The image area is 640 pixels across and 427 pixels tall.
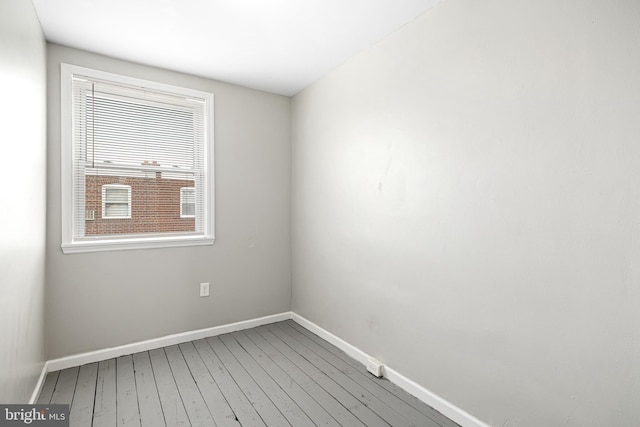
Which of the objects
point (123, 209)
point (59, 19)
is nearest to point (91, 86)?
point (59, 19)

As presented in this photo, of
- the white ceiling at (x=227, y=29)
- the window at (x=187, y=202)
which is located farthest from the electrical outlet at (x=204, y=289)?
the white ceiling at (x=227, y=29)

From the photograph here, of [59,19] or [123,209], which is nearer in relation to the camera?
[59,19]

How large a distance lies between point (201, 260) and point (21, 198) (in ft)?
4.92

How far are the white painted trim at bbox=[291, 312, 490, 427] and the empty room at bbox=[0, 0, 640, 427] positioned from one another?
0.01m

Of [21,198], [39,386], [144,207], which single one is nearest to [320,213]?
[144,207]

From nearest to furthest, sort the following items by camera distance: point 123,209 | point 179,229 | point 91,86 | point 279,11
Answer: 1. point 279,11
2. point 91,86
3. point 123,209
4. point 179,229

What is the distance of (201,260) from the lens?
2998 millimetres

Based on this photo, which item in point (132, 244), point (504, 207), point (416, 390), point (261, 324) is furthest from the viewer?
point (261, 324)

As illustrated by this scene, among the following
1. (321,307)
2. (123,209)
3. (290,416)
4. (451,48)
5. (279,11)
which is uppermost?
(279,11)

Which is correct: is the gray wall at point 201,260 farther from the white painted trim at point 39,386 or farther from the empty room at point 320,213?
the white painted trim at point 39,386

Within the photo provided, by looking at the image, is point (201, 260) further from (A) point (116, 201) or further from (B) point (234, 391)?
(B) point (234, 391)

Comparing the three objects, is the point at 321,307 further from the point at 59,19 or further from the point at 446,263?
the point at 59,19

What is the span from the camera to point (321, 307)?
3045 mm

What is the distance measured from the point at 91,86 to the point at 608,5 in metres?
3.26
